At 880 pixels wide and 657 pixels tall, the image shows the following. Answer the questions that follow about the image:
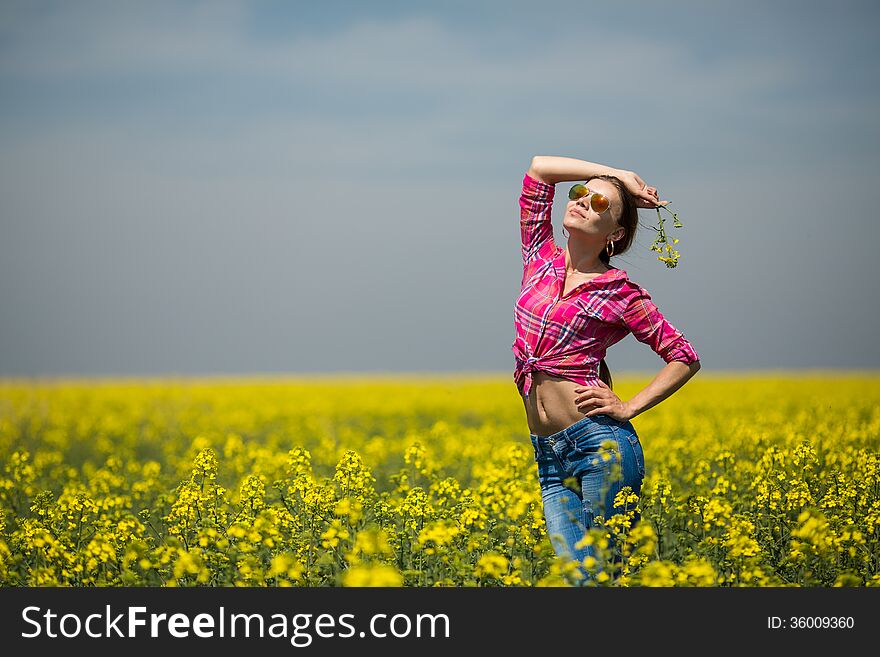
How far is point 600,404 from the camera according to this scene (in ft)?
13.7


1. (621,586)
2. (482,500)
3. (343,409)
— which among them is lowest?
(621,586)

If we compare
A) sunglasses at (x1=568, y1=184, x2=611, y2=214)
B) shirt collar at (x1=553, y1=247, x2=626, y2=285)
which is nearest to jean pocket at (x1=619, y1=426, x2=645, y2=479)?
shirt collar at (x1=553, y1=247, x2=626, y2=285)

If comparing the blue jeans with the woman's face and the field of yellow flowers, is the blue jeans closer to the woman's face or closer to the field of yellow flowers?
the field of yellow flowers

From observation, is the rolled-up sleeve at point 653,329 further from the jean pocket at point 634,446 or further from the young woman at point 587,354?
the jean pocket at point 634,446

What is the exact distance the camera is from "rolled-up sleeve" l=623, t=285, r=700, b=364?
424 centimetres

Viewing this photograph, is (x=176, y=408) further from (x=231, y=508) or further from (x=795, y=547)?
(x=795, y=547)

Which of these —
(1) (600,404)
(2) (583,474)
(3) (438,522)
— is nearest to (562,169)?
(1) (600,404)

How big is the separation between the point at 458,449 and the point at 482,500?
373cm

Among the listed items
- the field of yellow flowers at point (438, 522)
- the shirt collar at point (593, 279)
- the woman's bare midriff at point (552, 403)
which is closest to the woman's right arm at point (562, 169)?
the shirt collar at point (593, 279)

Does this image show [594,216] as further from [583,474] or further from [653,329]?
[583,474]

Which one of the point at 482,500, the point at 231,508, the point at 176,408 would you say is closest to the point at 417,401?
the point at 176,408

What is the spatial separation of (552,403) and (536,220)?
92cm

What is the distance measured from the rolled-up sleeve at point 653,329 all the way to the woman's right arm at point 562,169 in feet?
1.93

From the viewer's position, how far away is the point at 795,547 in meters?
4.77
